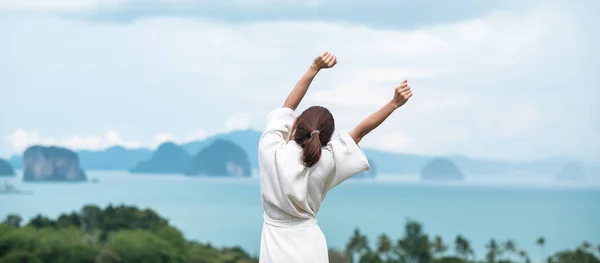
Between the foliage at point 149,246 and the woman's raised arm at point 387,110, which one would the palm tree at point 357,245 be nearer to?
the foliage at point 149,246

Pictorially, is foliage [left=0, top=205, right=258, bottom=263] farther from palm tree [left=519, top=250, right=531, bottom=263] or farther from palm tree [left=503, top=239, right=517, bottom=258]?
palm tree [left=503, top=239, right=517, bottom=258]

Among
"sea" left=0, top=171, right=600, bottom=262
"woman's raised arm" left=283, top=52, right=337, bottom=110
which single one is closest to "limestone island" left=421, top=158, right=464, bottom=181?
"sea" left=0, top=171, right=600, bottom=262

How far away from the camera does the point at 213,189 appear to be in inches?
2330

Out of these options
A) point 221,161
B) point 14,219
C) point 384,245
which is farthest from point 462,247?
point 221,161

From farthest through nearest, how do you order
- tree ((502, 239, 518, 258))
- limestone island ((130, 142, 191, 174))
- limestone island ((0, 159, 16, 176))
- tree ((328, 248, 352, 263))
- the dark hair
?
limestone island ((130, 142, 191, 174)) < limestone island ((0, 159, 16, 176)) < tree ((502, 239, 518, 258)) < tree ((328, 248, 352, 263)) < the dark hair

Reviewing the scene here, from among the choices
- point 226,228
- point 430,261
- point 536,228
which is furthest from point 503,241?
point 536,228

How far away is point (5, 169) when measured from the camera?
40.3 meters

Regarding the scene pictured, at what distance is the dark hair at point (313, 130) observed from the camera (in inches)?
103

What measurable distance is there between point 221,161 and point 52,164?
1365 cm

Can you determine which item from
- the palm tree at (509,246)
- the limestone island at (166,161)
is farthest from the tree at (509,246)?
the limestone island at (166,161)

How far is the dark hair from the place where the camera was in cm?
262

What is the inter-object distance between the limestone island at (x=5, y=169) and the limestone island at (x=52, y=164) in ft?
7.38

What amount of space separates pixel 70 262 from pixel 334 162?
76.8 ft

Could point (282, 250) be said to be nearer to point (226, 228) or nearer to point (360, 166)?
point (360, 166)
